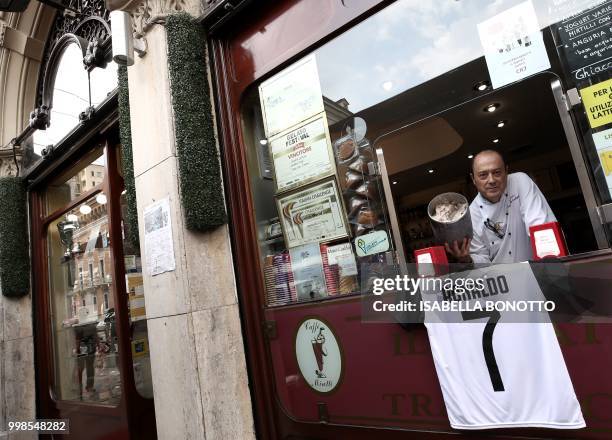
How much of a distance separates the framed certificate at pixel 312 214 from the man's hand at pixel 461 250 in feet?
2.42

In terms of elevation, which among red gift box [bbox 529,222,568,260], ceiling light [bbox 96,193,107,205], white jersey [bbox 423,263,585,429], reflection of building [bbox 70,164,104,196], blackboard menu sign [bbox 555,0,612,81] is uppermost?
reflection of building [bbox 70,164,104,196]

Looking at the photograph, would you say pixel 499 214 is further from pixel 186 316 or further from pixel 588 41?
pixel 186 316

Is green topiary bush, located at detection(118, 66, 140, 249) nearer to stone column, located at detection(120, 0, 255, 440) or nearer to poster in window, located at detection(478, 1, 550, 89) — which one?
stone column, located at detection(120, 0, 255, 440)

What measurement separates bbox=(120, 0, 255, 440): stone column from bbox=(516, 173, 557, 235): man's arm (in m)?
2.05

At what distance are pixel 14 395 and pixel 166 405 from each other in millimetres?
4039

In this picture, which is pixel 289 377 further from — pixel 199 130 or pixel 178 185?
pixel 199 130

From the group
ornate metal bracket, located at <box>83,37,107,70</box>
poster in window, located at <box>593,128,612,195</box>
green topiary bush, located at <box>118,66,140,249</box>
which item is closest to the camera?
poster in window, located at <box>593,128,612,195</box>

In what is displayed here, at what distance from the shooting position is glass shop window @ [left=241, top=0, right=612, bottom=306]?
7.45 feet

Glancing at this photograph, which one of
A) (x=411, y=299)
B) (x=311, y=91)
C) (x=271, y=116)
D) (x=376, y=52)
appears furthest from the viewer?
(x=271, y=116)

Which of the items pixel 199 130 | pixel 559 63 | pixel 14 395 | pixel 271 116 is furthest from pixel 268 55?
pixel 14 395

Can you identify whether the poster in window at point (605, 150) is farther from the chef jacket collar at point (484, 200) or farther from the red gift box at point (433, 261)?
the red gift box at point (433, 261)

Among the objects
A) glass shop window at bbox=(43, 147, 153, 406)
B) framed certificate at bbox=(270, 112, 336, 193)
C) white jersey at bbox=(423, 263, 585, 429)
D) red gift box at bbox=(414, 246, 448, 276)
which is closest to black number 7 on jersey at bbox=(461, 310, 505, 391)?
white jersey at bbox=(423, 263, 585, 429)

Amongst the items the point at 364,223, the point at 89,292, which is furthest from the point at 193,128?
the point at 89,292

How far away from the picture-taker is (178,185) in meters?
3.04
